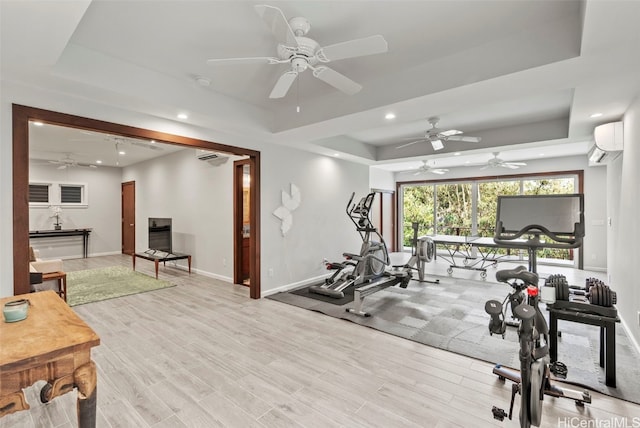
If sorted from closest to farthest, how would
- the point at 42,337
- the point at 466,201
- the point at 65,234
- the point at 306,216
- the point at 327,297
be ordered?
1. the point at 42,337
2. the point at 327,297
3. the point at 306,216
4. the point at 65,234
5. the point at 466,201

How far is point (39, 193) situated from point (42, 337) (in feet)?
30.7

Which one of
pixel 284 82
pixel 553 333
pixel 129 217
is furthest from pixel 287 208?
pixel 129 217

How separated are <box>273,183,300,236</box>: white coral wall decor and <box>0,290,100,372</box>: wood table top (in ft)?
11.8

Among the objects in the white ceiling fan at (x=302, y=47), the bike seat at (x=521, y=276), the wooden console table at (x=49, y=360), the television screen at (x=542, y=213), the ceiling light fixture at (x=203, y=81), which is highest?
the ceiling light fixture at (x=203, y=81)

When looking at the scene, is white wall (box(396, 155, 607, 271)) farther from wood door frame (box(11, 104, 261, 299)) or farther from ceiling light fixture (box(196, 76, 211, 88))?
wood door frame (box(11, 104, 261, 299))

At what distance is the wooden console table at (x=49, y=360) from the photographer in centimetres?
118

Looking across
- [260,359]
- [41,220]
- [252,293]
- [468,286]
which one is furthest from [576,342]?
[41,220]

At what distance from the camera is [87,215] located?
29.3 feet

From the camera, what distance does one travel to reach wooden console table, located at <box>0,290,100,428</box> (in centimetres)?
118

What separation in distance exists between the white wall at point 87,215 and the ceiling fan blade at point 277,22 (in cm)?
947

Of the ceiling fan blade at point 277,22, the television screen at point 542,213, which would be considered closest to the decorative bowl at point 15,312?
the ceiling fan blade at point 277,22

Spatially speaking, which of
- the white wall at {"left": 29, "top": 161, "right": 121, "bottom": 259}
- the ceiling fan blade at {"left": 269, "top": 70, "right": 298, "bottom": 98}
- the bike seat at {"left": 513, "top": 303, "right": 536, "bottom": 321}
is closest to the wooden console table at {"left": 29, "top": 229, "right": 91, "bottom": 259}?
the white wall at {"left": 29, "top": 161, "right": 121, "bottom": 259}

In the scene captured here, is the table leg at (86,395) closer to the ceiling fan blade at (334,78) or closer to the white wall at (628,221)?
the ceiling fan blade at (334,78)

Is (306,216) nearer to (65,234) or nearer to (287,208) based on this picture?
(287,208)
